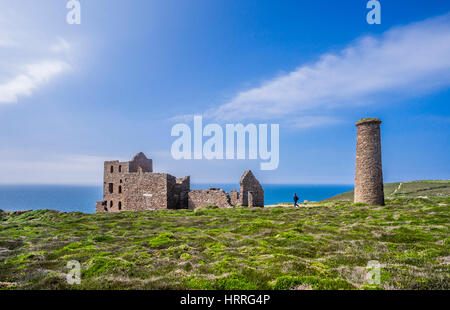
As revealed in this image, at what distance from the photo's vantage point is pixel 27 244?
575 inches

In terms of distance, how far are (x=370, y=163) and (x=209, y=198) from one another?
21.5 metres

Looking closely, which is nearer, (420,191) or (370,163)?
(370,163)

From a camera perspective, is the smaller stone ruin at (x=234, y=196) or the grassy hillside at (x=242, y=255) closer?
the grassy hillside at (x=242, y=255)

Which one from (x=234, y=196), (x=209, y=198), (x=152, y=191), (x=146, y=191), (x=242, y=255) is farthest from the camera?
(x=146, y=191)

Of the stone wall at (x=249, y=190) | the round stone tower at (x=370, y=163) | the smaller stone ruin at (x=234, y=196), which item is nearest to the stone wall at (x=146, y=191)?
the smaller stone ruin at (x=234, y=196)

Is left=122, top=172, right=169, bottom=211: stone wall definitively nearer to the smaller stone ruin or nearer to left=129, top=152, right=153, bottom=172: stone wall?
the smaller stone ruin

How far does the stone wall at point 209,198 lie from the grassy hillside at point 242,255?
648 inches

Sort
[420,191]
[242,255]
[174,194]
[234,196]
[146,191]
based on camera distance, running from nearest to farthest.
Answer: [242,255] → [234,196] → [146,191] → [174,194] → [420,191]

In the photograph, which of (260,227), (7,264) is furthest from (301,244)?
(7,264)

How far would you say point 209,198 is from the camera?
3716cm

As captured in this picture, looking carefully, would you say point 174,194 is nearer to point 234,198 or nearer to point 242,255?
point 234,198

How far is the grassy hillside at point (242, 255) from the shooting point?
8.17 m

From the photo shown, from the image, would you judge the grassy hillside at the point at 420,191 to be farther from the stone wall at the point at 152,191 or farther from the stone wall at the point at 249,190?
the stone wall at the point at 152,191

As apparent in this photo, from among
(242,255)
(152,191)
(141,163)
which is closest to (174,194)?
(152,191)
